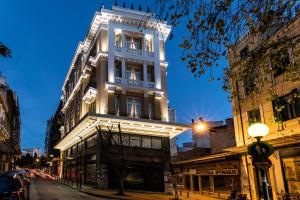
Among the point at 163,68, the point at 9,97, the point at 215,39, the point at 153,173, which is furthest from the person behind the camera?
the point at 9,97

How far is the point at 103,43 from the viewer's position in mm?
35000

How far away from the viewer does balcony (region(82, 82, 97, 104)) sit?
3469cm

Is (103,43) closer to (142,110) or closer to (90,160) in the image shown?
(142,110)

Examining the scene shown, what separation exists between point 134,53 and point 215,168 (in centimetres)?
1701

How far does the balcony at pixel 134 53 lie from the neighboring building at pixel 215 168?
11.9 meters

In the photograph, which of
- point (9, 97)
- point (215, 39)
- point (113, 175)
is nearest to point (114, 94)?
point (113, 175)

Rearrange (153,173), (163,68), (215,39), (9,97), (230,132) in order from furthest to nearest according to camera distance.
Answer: (9,97) → (163,68) → (153,173) → (230,132) → (215,39)

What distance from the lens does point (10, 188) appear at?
39.1 ft

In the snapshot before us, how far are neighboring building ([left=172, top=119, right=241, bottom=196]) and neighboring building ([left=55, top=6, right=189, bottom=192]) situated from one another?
263 centimetres

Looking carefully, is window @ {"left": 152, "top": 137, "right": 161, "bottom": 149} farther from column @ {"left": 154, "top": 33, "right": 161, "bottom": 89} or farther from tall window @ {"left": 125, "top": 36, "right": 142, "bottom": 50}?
tall window @ {"left": 125, "top": 36, "right": 142, "bottom": 50}

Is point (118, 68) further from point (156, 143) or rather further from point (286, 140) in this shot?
point (286, 140)

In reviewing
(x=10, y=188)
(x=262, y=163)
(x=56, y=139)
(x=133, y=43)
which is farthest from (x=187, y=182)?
(x=56, y=139)

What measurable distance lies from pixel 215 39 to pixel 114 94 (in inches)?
1061

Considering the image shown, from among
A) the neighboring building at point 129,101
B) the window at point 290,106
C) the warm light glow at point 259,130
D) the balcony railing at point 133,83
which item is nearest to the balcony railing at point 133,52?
the neighboring building at point 129,101
